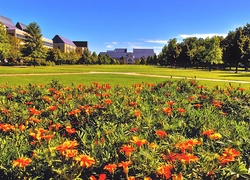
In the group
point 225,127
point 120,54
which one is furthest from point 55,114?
point 120,54

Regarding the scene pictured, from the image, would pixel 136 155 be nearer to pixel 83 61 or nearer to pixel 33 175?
pixel 33 175

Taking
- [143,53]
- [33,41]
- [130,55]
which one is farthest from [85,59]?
[143,53]

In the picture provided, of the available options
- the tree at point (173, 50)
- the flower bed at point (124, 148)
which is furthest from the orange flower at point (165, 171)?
the tree at point (173, 50)

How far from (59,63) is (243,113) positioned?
309ft

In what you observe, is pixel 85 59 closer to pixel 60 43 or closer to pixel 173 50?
pixel 173 50

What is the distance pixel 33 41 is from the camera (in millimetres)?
61688

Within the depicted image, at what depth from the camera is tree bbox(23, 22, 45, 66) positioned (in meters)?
60.7

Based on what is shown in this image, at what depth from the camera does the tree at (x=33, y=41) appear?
60719 millimetres

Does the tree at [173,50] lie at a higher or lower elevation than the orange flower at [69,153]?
higher

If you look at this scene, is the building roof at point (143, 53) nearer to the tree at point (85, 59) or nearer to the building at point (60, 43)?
Answer: the building at point (60, 43)

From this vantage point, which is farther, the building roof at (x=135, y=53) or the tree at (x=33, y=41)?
the building roof at (x=135, y=53)

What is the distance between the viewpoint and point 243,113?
3.99 meters

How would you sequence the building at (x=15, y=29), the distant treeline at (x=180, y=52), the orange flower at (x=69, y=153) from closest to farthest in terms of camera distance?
the orange flower at (x=69, y=153) < the distant treeline at (x=180, y=52) < the building at (x=15, y=29)

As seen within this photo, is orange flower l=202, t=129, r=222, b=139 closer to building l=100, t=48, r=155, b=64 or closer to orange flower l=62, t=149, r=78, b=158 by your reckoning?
orange flower l=62, t=149, r=78, b=158
